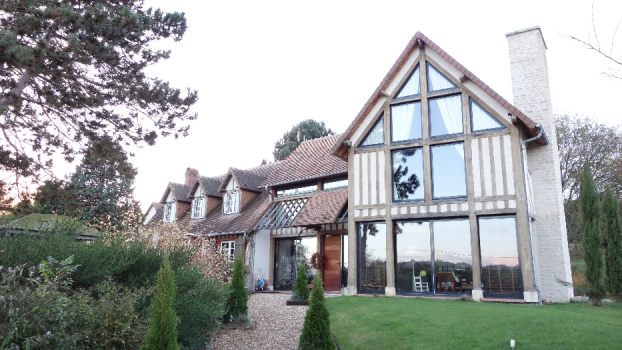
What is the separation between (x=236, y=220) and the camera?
21000 mm

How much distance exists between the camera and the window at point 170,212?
87.1 ft

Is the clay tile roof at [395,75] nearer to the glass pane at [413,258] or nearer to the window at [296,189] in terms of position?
the window at [296,189]

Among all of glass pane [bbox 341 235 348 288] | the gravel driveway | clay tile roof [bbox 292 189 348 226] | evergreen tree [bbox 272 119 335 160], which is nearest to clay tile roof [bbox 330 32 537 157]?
clay tile roof [bbox 292 189 348 226]

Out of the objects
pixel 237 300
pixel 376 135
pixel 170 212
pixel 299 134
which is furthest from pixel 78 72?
pixel 299 134

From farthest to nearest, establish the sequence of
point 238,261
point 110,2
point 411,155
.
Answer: point 411,155, point 238,261, point 110,2

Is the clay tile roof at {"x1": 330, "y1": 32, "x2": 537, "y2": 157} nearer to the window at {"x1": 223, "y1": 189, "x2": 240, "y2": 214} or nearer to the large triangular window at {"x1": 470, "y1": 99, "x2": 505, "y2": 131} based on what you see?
the large triangular window at {"x1": 470, "y1": 99, "x2": 505, "y2": 131}

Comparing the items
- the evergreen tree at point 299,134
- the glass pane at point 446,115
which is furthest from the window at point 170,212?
the glass pane at point 446,115

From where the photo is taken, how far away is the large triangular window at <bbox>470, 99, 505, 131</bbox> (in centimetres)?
1327

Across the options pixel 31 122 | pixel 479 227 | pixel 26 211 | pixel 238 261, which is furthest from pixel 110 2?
pixel 479 227

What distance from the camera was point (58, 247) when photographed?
7109 millimetres

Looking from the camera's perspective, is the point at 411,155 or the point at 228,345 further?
the point at 411,155

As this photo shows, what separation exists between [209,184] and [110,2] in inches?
617

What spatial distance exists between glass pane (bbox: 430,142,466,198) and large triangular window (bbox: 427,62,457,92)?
6.54 feet

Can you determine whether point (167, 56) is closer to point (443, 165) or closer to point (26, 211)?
point (26, 211)
